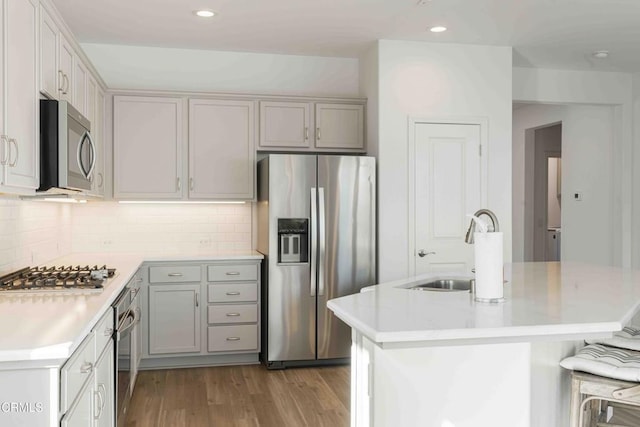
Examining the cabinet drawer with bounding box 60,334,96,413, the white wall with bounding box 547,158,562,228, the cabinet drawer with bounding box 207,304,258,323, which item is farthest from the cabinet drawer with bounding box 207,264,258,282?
the white wall with bounding box 547,158,562,228

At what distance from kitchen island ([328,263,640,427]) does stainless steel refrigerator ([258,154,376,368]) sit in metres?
2.17

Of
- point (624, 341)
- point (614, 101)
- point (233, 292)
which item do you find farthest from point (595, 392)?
point (614, 101)

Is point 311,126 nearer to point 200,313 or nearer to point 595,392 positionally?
point 200,313

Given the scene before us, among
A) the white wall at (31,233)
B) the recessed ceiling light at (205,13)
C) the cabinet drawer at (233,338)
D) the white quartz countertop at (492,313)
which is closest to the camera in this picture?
the white quartz countertop at (492,313)

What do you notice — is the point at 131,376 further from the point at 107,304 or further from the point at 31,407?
the point at 31,407

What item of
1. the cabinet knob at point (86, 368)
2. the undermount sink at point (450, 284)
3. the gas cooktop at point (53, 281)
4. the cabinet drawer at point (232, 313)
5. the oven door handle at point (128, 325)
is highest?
the gas cooktop at point (53, 281)

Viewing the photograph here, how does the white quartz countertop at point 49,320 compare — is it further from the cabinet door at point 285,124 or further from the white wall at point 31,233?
the cabinet door at point 285,124

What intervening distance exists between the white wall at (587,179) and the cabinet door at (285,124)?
10.9 feet

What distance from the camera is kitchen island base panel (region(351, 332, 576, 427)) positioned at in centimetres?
218

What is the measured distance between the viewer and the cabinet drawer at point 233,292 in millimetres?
4781

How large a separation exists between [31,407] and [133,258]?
2.89 meters

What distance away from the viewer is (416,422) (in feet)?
7.19

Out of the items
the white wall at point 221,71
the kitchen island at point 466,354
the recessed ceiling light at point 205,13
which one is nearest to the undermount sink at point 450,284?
the kitchen island at point 466,354

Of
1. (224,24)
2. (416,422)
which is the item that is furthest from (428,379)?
(224,24)
